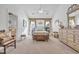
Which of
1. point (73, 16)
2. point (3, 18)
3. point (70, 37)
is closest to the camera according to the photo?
point (3, 18)

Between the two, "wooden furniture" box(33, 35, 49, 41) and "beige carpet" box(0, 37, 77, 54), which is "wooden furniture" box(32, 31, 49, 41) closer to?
"wooden furniture" box(33, 35, 49, 41)

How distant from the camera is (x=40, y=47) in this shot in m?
3.74

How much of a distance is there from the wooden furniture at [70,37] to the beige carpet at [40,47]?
137mm

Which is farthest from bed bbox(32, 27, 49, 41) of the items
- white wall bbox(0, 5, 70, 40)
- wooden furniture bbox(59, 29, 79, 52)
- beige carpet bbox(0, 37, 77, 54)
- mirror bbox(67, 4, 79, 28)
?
mirror bbox(67, 4, 79, 28)

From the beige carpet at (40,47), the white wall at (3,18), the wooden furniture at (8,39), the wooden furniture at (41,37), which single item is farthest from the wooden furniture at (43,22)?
the white wall at (3,18)

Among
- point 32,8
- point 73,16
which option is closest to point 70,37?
point 73,16

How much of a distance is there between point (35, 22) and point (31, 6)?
53 centimetres

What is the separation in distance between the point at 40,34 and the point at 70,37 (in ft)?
3.03

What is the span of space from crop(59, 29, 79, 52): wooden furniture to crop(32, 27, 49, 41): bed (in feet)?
1.49

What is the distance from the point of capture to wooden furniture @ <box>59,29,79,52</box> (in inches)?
145

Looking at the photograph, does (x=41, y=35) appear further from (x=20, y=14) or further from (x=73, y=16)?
(x=73, y=16)
